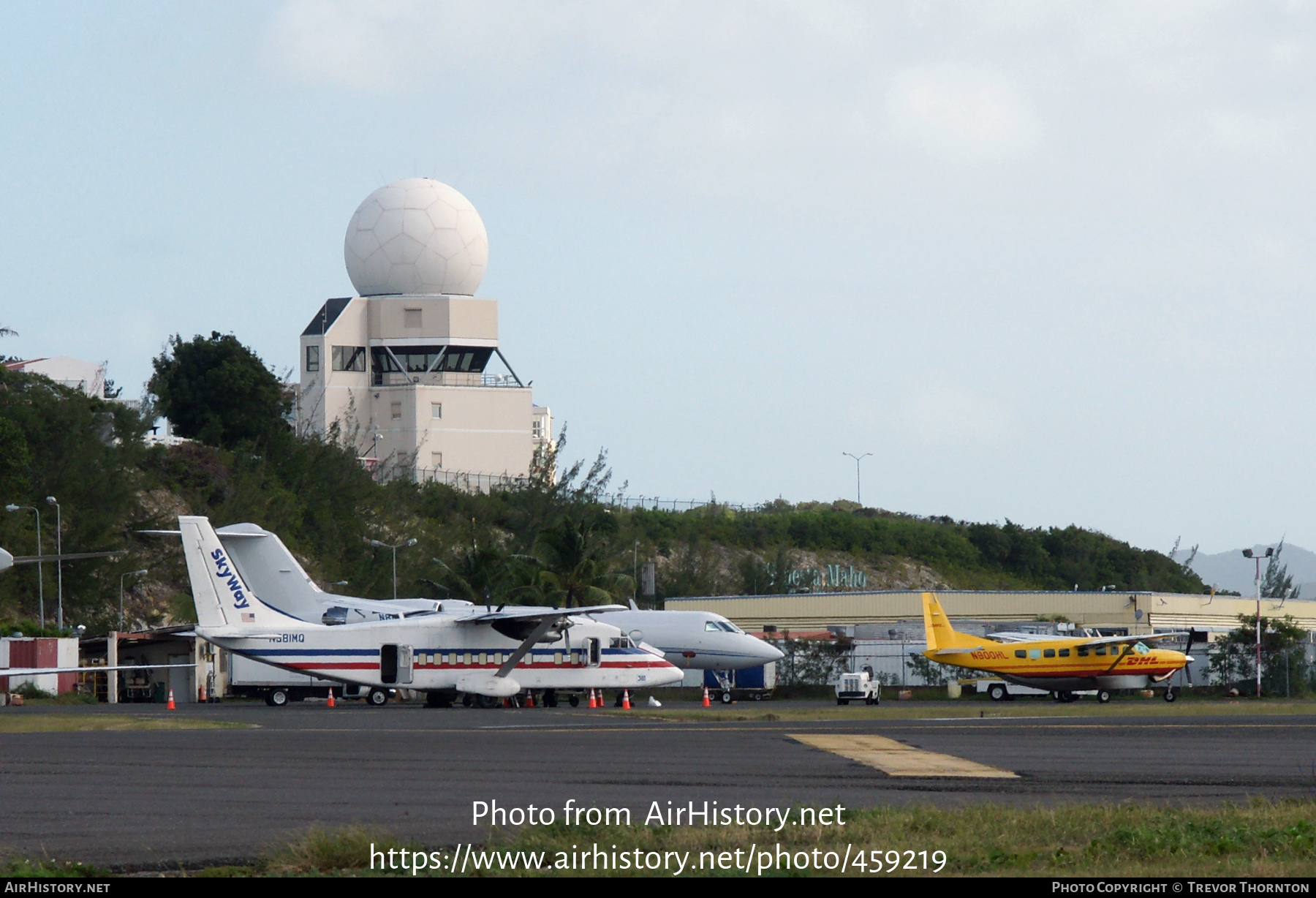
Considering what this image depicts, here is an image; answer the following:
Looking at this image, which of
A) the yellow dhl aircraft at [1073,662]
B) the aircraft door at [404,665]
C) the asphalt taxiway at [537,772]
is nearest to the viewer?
the asphalt taxiway at [537,772]

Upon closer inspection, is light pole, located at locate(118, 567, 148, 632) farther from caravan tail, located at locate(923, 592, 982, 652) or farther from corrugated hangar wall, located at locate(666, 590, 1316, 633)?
caravan tail, located at locate(923, 592, 982, 652)

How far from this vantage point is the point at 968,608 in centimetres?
7406

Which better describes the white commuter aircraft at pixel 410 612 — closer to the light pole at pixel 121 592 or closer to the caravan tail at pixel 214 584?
the caravan tail at pixel 214 584

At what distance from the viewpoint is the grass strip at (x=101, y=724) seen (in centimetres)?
3019

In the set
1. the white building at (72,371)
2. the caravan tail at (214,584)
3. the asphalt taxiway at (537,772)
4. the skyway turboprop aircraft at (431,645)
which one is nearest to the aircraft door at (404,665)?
the skyway turboprop aircraft at (431,645)

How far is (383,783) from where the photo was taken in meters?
16.5

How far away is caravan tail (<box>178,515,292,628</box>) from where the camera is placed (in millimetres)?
40812

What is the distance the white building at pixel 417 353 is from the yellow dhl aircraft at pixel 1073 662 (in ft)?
146

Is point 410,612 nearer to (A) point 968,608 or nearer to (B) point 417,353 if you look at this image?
(A) point 968,608

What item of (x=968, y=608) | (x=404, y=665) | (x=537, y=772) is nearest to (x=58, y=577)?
(x=404, y=665)

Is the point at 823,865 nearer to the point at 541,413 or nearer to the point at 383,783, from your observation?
the point at 383,783

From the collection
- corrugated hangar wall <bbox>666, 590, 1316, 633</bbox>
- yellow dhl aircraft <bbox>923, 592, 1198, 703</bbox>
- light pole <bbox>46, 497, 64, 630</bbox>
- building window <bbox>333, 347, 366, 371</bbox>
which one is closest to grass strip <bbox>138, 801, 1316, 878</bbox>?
yellow dhl aircraft <bbox>923, 592, 1198, 703</bbox>

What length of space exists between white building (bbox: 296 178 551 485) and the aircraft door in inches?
1772
